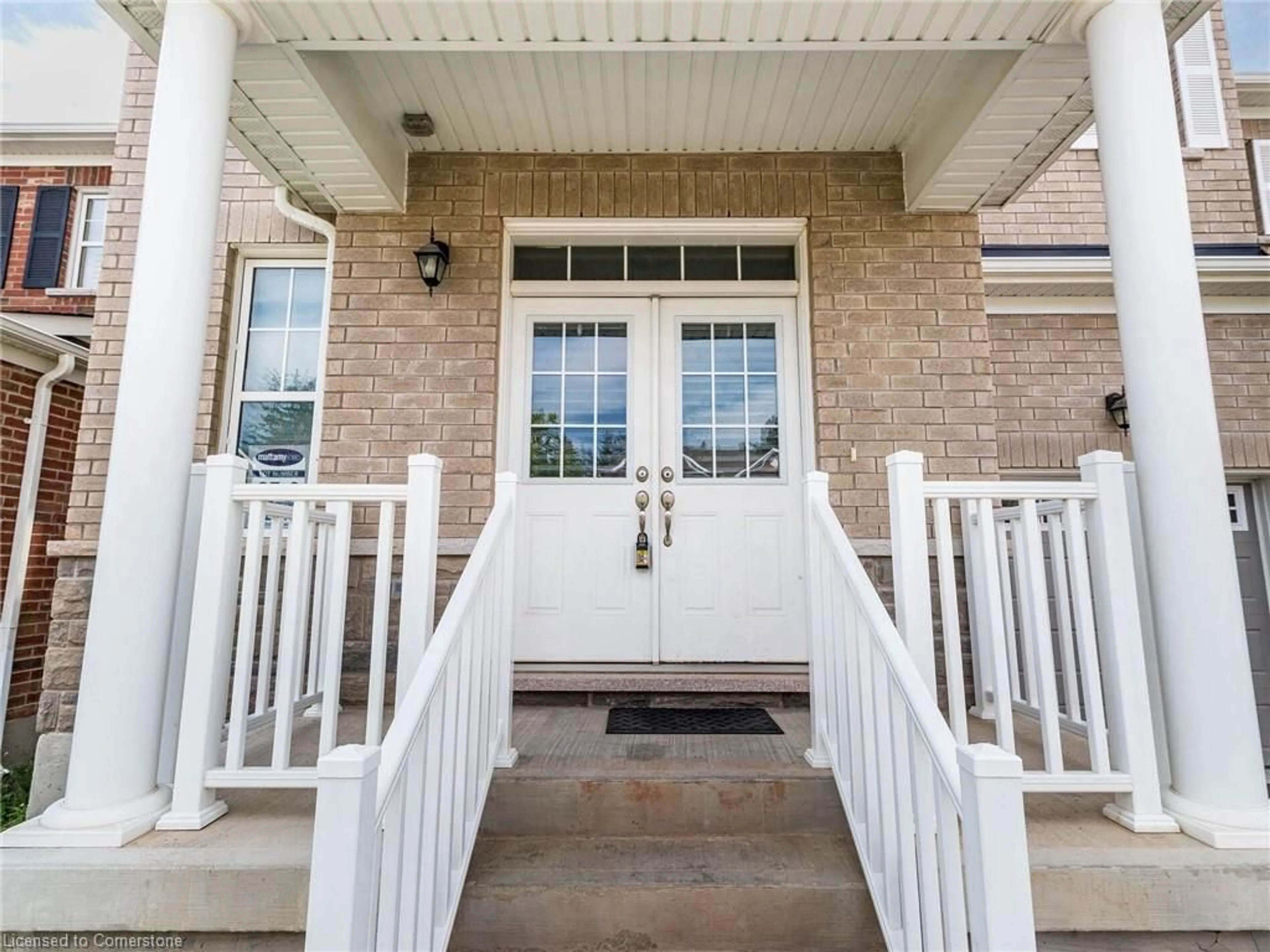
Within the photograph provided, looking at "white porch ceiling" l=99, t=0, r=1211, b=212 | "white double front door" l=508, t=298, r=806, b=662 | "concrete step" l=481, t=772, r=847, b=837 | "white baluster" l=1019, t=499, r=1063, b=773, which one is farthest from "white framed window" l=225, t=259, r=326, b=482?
"white baluster" l=1019, t=499, r=1063, b=773

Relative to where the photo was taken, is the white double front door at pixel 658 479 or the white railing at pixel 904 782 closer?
the white railing at pixel 904 782

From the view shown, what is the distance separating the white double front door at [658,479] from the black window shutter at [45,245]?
4949 millimetres

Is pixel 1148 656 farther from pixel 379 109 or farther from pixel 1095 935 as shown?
pixel 379 109

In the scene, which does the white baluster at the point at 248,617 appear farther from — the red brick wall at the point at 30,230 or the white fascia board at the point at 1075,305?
the red brick wall at the point at 30,230

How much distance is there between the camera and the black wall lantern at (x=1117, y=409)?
14.1ft

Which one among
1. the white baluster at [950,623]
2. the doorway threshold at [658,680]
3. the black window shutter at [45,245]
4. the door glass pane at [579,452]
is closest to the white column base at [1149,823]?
the white baluster at [950,623]

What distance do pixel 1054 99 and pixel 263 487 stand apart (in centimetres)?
326

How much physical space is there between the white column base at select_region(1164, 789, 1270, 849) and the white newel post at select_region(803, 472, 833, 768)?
94 cm

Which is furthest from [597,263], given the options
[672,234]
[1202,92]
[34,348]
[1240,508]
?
[1202,92]

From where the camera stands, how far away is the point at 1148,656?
210cm

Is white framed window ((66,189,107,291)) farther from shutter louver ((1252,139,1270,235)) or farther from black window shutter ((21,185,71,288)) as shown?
shutter louver ((1252,139,1270,235))

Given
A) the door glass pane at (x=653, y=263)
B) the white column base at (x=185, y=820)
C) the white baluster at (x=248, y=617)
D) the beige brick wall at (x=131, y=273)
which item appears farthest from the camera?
the door glass pane at (x=653, y=263)

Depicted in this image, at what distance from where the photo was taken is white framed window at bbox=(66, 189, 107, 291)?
6012 mm

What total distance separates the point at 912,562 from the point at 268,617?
202 cm
